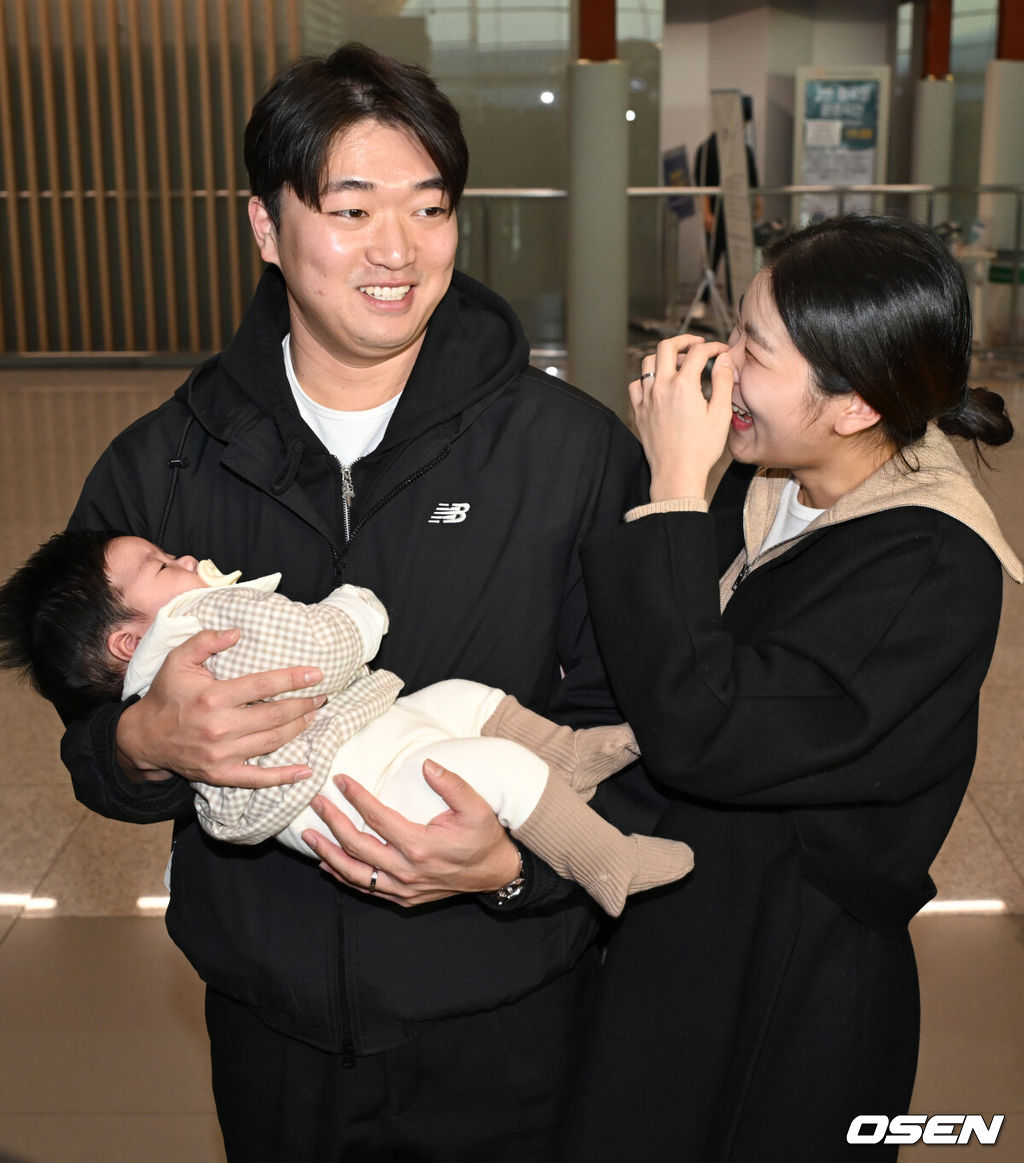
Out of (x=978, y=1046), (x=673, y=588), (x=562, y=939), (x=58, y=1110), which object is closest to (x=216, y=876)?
(x=562, y=939)

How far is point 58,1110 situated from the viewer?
2.75 meters

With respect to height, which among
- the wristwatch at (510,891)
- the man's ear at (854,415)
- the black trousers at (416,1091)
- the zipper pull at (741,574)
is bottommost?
the black trousers at (416,1091)

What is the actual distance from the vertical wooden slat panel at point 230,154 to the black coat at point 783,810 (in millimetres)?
10448

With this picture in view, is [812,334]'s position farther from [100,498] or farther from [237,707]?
[100,498]

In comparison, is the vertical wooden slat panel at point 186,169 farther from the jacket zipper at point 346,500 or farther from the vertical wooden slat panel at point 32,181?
the jacket zipper at point 346,500

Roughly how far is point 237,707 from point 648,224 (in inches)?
412

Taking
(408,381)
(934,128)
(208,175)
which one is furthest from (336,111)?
(934,128)

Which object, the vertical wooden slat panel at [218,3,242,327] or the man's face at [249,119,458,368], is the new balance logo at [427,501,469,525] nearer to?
the man's face at [249,119,458,368]

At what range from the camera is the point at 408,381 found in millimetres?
1732

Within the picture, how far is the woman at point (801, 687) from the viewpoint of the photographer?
57.6 inches

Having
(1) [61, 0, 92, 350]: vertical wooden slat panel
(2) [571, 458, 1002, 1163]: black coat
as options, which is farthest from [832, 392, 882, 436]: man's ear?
(1) [61, 0, 92, 350]: vertical wooden slat panel

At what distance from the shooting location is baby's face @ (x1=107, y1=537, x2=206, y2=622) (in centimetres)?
168

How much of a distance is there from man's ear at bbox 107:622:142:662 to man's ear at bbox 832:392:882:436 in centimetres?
91

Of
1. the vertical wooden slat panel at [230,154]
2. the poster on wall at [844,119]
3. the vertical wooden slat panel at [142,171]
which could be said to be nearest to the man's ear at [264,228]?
the vertical wooden slat panel at [230,154]
